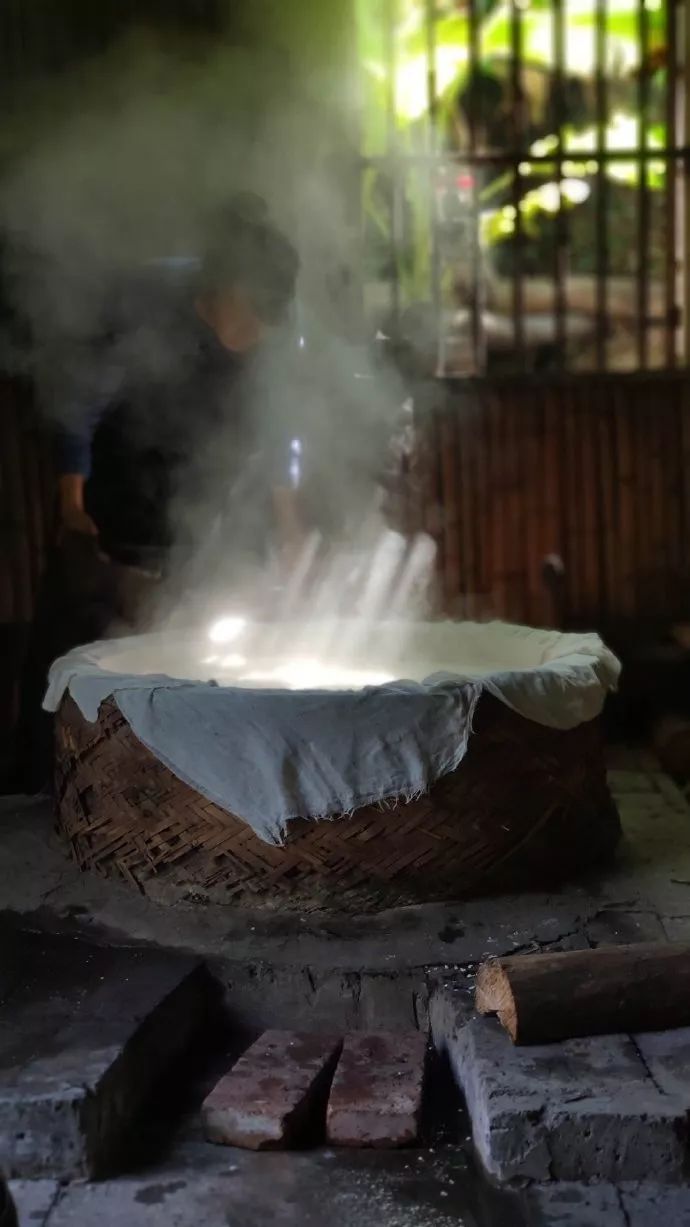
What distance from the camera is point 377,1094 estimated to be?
9.12 ft

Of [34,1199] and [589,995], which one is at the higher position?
[589,995]

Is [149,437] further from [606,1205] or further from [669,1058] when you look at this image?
[606,1205]

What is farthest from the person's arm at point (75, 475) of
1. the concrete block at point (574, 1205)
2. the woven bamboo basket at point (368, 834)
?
the concrete block at point (574, 1205)

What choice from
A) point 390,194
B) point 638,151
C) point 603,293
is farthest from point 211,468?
point 638,151

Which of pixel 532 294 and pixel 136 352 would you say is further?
pixel 532 294

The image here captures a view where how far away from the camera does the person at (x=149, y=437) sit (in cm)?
479

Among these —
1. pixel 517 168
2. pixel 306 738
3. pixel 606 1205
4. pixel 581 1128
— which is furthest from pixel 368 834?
pixel 517 168

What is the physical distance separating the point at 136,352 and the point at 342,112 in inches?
→ 64.1

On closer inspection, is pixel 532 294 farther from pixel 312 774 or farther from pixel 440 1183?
pixel 440 1183

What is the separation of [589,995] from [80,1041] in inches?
48.9

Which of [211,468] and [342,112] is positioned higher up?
[342,112]

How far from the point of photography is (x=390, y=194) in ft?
18.6

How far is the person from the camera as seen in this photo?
Result: 15.7 feet

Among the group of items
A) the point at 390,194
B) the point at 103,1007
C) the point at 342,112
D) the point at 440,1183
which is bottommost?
the point at 440,1183
